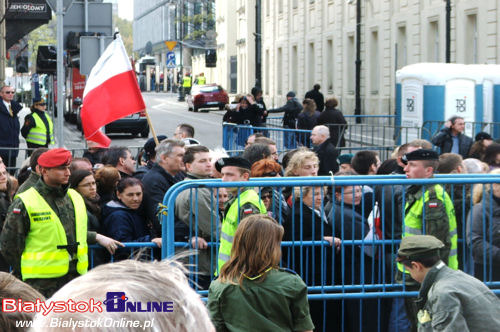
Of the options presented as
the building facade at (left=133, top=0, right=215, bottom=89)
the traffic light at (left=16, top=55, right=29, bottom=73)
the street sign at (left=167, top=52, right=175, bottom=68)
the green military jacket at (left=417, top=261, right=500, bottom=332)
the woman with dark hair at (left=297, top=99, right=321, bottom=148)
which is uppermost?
the building facade at (left=133, top=0, right=215, bottom=89)

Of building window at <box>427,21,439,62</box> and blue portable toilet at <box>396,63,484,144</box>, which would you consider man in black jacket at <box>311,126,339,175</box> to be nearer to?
blue portable toilet at <box>396,63,484,144</box>

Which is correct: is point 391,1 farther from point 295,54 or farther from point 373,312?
point 373,312

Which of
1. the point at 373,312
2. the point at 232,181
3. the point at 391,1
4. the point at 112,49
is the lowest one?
the point at 373,312

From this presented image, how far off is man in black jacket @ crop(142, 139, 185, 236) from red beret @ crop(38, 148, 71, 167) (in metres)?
1.12

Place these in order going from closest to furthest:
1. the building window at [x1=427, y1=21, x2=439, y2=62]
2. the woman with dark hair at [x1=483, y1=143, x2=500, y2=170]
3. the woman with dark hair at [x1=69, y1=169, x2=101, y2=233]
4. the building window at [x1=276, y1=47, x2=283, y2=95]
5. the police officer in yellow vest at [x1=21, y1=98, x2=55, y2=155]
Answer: the woman with dark hair at [x1=69, y1=169, x2=101, y2=233] → the woman with dark hair at [x1=483, y1=143, x2=500, y2=170] → the police officer in yellow vest at [x1=21, y1=98, x2=55, y2=155] → the building window at [x1=427, y1=21, x2=439, y2=62] → the building window at [x1=276, y1=47, x2=283, y2=95]

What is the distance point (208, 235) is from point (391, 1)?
3073 centimetres

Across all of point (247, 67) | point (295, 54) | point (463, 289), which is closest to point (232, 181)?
point (463, 289)

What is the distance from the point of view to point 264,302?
15.8 feet

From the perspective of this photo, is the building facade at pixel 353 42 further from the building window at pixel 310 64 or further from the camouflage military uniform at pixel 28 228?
the camouflage military uniform at pixel 28 228

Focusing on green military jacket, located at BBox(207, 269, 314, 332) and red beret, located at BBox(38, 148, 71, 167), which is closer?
green military jacket, located at BBox(207, 269, 314, 332)

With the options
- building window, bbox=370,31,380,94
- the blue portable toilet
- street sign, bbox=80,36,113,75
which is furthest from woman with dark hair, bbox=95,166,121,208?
building window, bbox=370,31,380,94

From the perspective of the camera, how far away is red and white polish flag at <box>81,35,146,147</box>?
9.65m

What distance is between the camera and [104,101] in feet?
31.8

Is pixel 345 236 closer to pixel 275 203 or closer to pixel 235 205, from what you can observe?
pixel 275 203
